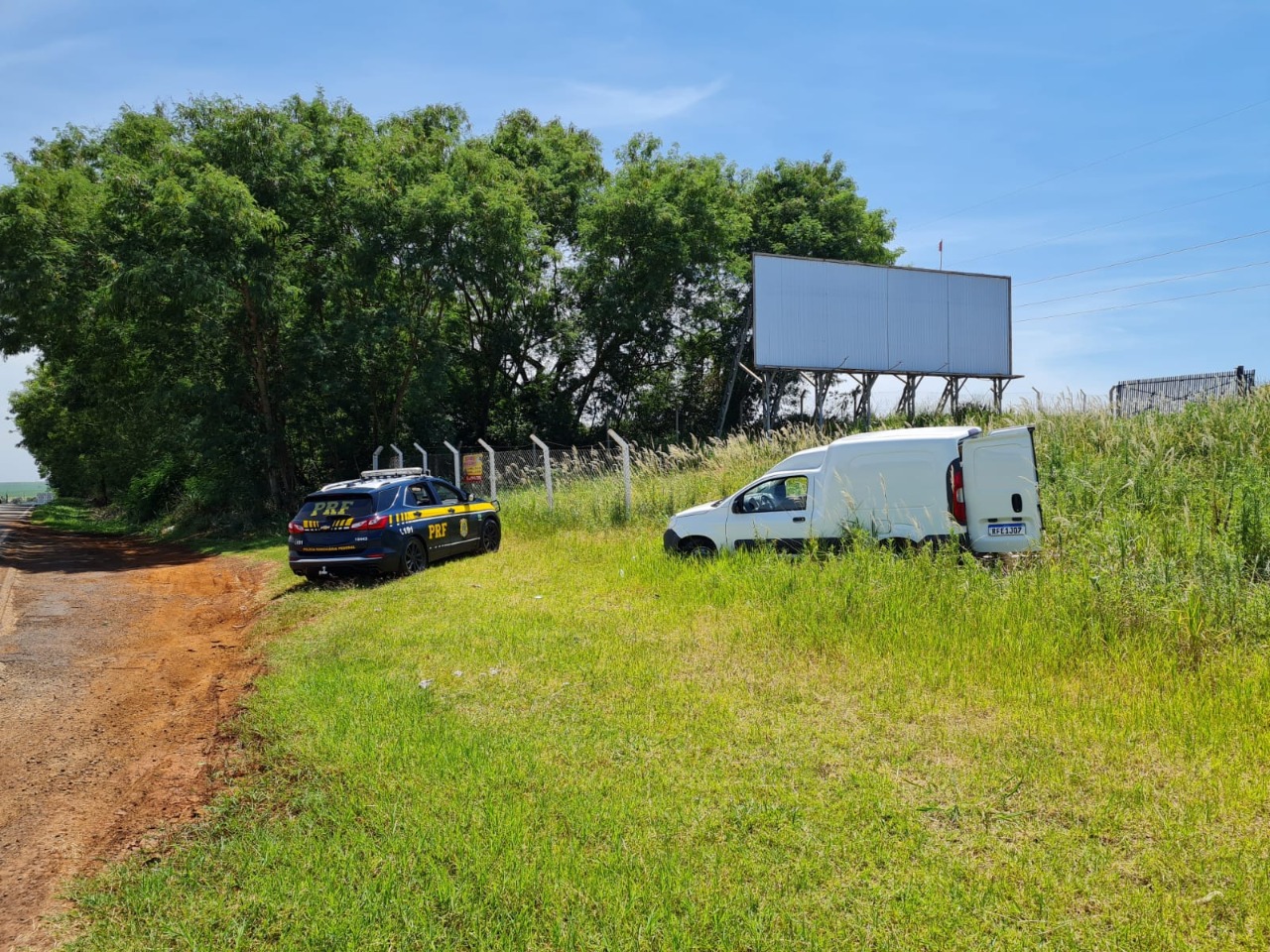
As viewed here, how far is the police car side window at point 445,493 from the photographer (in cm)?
1364

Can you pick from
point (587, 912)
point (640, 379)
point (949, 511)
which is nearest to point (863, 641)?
point (949, 511)

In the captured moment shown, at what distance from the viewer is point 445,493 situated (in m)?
13.9

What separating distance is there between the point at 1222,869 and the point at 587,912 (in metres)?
2.73

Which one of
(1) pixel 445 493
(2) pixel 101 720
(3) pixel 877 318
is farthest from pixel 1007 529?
(3) pixel 877 318

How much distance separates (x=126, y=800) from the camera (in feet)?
15.3

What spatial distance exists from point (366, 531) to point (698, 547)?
4896 millimetres

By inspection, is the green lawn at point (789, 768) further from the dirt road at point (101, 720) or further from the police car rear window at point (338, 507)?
the police car rear window at point (338, 507)

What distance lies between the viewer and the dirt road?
408 centimetres

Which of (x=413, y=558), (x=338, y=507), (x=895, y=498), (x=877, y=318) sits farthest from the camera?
(x=877, y=318)

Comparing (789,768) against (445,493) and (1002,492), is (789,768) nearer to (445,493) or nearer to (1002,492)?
(1002,492)

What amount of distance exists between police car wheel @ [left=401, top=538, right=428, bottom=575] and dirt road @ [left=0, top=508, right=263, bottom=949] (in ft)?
7.28

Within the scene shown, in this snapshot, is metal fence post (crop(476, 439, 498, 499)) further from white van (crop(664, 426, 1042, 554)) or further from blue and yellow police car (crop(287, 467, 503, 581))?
white van (crop(664, 426, 1042, 554))

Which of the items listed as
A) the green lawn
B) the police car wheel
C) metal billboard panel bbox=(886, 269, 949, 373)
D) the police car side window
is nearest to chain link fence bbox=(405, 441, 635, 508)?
the police car side window

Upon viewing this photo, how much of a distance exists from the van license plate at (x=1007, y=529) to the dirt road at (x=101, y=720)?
25.9 ft
